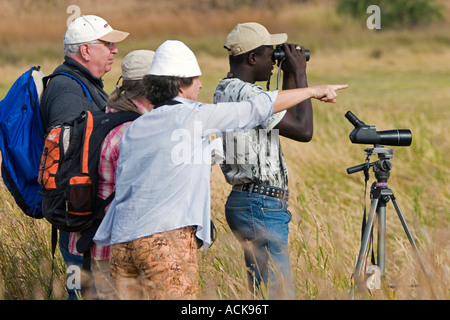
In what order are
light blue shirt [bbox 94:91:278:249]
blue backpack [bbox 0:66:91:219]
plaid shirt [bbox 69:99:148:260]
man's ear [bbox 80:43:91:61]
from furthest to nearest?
man's ear [bbox 80:43:91:61] < blue backpack [bbox 0:66:91:219] < plaid shirt [bbox 69:99:148:260] < light blue shirt [bbox 94:91:278:249]

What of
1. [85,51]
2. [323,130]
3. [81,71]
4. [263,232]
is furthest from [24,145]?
[323,130]

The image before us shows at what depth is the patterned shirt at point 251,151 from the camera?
13.1ft

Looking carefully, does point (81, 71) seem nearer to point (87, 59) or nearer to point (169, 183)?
point (87, 59)

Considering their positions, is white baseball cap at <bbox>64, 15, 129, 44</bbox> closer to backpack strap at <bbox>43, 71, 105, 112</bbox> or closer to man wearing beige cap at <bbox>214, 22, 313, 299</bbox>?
backpack strap at <bbox>43, 71, 105, 112</bbox>

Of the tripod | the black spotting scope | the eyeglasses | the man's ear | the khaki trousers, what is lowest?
the khaki trousers

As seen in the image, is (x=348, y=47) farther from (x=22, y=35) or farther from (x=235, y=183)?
(x=235, y=183)

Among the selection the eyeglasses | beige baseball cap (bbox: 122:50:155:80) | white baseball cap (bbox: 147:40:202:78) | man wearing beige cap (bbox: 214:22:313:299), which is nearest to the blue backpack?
the eyeglasses

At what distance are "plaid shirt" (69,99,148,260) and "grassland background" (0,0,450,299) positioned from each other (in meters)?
0.49

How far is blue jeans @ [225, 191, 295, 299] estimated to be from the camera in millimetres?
3951

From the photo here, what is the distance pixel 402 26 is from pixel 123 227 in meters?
35.6

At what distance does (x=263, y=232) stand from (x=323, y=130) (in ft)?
25.4

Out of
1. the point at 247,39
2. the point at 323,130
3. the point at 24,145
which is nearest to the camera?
the point at 247,39

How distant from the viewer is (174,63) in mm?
3420
